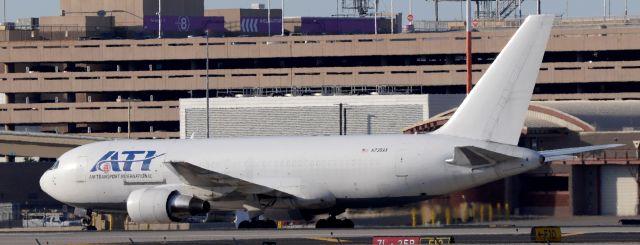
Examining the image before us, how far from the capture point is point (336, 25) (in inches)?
6097

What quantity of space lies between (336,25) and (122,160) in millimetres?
89967

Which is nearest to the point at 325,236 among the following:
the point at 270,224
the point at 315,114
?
the point at 270,224

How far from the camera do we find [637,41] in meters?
129

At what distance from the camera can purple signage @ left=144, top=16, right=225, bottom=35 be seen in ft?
491

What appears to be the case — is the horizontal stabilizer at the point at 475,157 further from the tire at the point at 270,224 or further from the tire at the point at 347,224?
the tire at the point at 270,224

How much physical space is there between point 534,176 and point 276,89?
53.9m

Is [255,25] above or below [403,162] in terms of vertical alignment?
above

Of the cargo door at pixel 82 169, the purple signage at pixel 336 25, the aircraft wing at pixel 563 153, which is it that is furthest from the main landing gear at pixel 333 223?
the purple signage at pixel 336 25

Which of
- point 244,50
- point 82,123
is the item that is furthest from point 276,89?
point 82,123

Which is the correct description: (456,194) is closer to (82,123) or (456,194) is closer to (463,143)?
(463,143)

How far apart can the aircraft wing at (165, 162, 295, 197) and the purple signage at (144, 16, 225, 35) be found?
3456 inches

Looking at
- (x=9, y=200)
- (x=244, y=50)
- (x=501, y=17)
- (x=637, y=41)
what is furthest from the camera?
(x=501, y=17)

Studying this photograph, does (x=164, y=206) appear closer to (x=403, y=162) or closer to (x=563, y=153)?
(x=403, y=162)

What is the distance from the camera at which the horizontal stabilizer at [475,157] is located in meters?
59.0
